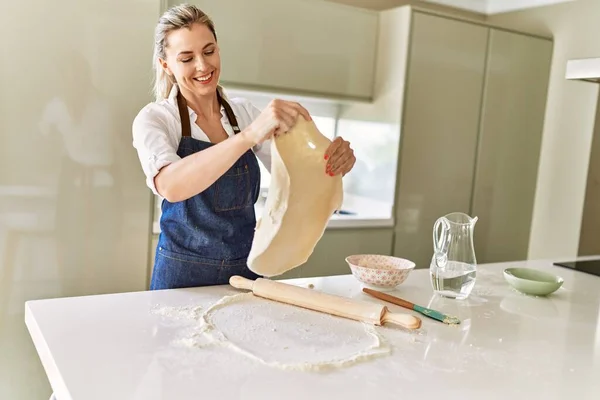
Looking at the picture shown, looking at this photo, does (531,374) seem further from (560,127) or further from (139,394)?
(560,127)

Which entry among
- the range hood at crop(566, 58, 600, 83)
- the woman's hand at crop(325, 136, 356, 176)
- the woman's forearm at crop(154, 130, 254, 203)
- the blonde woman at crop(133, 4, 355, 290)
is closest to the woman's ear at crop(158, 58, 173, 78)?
the blonde woman at crop(133, 4, 355, 290)

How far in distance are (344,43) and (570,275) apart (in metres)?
1.37

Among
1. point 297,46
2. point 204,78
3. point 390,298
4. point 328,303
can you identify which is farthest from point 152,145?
point 297,46

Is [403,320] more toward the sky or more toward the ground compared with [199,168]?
more toward the ground

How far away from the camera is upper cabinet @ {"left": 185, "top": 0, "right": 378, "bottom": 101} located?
7.16 feet

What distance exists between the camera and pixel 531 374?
0.90 meters

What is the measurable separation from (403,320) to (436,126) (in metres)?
1.72

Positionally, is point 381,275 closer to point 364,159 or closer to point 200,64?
point 200,64

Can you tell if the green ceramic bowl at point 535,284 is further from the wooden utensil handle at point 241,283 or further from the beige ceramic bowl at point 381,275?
the wooden utensil handle at point 241,283

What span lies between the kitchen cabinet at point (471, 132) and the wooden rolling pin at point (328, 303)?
149 cm

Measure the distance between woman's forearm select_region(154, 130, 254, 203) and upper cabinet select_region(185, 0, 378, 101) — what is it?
1158mm

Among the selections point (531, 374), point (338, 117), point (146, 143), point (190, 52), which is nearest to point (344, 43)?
point (338, 117)

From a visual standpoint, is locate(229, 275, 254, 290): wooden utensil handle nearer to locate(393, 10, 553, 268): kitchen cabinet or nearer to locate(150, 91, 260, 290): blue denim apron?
locate(150, 91, 260, 290): blue denim apron

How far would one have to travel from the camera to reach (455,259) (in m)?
1.25
